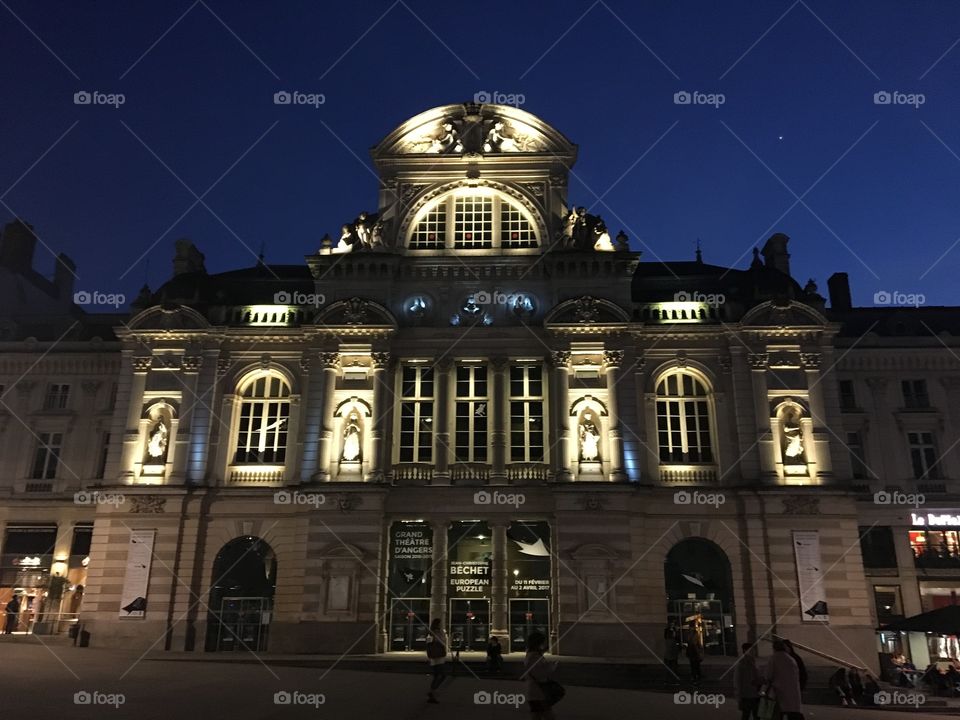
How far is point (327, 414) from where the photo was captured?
36.2 m

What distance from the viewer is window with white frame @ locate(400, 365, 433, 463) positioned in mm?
36312

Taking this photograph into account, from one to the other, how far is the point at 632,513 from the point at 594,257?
1218 centimetres

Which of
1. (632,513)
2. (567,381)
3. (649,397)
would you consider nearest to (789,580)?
(632,513)

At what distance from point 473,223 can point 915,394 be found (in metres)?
25.5

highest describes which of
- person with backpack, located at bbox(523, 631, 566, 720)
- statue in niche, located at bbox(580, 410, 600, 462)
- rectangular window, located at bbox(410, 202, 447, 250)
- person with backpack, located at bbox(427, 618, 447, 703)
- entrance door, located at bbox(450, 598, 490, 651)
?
rectangular window, located at bbox(410, 202, 447, 250)

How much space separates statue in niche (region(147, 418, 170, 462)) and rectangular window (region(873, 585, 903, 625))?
3568 cm

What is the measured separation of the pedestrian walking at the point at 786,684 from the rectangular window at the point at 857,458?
103ft

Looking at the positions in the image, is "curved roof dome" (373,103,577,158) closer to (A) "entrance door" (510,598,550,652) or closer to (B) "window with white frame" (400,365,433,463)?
(B) "window with white frame" (400,365,433,463)

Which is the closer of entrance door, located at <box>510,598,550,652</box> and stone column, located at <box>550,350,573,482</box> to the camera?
entrance door, located at <box>510,598,550,652</box>

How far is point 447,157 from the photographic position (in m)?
40.4

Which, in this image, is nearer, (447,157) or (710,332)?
(710,332)

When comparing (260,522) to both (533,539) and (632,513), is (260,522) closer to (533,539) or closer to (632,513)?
(533,539)

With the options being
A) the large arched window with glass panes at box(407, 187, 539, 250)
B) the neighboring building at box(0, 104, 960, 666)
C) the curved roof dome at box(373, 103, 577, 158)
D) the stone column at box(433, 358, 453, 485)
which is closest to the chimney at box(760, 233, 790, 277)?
the neighboring building at box(0, 104, 960, 666)

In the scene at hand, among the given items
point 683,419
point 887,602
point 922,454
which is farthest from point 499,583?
point 922,454
